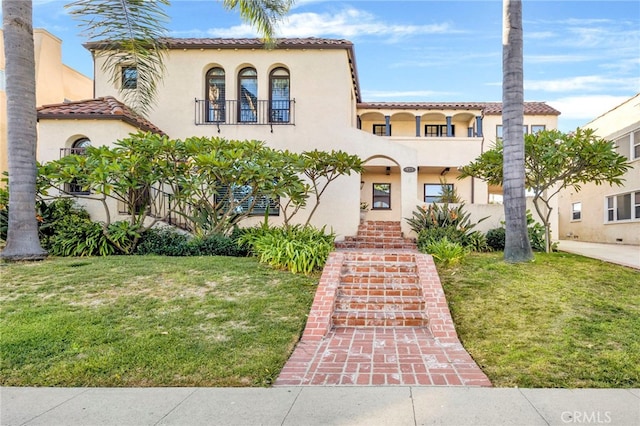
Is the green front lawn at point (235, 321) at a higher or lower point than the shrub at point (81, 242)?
lower

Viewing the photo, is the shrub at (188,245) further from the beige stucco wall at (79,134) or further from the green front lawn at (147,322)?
the beige stucco wall at (79,134)

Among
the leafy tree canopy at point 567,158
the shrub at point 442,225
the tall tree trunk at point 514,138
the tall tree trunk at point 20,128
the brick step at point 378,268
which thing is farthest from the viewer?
the shrub at point 442,225

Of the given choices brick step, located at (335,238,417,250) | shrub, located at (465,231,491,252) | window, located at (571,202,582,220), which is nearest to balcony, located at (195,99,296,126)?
brick step, located at (335,238,417,250)

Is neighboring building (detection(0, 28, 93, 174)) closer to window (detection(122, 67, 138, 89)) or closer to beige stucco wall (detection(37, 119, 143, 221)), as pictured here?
beige stucco wall (detection(37, 119, 143, 221))

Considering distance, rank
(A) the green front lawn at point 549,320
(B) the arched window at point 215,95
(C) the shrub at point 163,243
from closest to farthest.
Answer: (A) the green front lawn at point 549,320 → (C) the shrub at point 163,243 → (B) the arched window at point 215,95

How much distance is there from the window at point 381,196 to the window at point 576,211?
1321cm

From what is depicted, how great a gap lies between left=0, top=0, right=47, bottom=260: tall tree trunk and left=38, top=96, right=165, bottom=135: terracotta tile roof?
2991mm

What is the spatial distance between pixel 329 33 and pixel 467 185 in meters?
10.5

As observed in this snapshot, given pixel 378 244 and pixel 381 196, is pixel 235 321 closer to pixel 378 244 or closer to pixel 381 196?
pixel 378 244

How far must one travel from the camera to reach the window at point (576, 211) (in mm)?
23820

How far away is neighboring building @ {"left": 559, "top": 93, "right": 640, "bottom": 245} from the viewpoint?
18594 mm

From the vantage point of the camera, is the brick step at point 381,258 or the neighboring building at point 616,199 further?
the neighboring building at point 616,199


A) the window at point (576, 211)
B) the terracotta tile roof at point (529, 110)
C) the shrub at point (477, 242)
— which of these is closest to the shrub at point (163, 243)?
the shrub at point (477, 242)

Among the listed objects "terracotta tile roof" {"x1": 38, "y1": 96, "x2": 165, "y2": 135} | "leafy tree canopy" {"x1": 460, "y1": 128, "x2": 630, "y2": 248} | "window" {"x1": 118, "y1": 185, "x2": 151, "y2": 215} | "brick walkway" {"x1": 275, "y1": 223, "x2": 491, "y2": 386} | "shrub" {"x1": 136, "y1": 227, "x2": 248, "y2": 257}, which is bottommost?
"brick walkway" {"x1": 275, "y1": 223, "x2": 491, "y2": 386}
